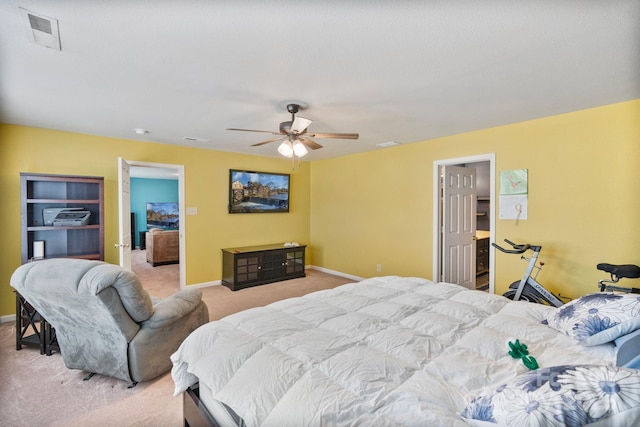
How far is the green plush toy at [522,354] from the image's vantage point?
1.27 meters

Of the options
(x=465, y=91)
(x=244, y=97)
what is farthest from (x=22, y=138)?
(x=465, y=91)

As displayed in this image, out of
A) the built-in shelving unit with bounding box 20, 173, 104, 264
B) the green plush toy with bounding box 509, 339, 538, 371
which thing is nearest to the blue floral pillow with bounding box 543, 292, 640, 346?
the green plush toy with bounding box 509, 339, 538, 371

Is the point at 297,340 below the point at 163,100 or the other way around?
below

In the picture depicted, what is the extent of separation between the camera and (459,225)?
4.44 m

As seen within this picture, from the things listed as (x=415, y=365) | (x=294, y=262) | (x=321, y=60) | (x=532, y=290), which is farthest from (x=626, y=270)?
(x=294, y=262)

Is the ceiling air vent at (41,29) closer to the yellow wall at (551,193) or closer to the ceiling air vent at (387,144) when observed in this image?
the ceiling air vent at (387,144)

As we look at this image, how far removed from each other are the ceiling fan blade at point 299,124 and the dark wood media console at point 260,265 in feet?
9.14

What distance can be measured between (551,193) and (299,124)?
290cm

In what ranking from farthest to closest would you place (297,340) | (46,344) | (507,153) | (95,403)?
(507,153) → (46,344) → (95,403) → (297,340)

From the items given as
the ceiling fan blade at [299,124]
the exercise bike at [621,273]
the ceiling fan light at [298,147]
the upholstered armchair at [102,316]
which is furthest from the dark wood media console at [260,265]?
the exercise bike at [621,273]

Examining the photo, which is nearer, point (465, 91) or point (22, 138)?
point (465, 91)

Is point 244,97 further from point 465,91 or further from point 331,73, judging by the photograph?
point 465,91

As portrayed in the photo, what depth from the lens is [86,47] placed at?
1.83m

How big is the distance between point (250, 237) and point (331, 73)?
4025mm
